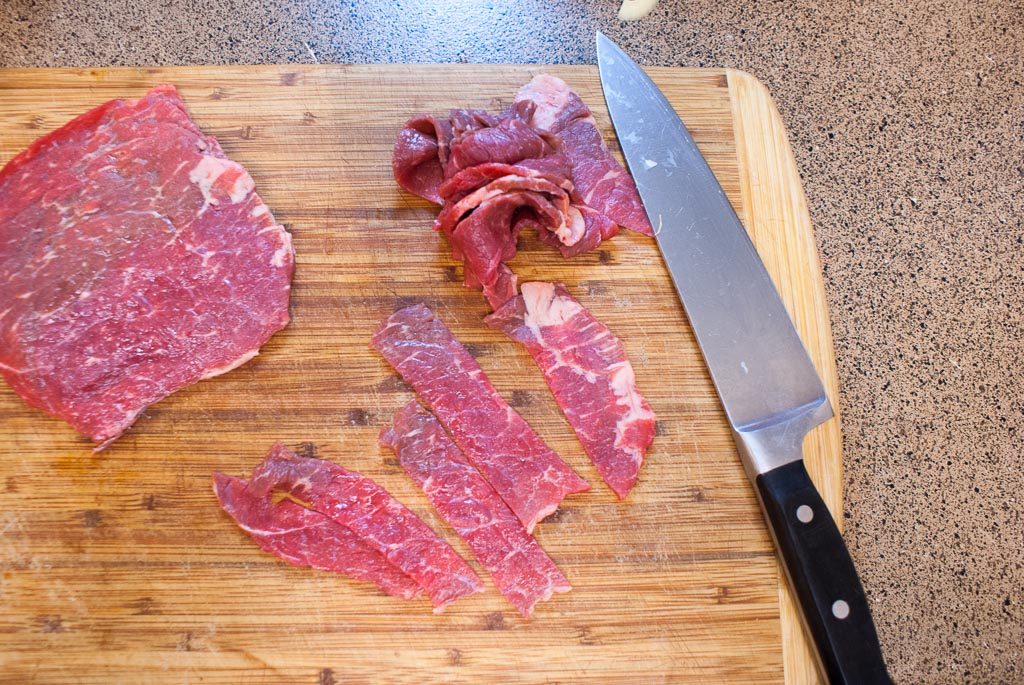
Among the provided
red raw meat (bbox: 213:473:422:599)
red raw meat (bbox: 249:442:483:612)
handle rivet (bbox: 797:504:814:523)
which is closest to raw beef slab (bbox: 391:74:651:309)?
red raw meat (bbox: 249:442:483:612)

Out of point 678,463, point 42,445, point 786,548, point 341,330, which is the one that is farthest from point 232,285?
point 786,548

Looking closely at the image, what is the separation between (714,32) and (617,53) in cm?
70

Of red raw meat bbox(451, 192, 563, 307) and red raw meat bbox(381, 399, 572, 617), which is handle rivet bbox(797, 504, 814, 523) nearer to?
→ red raw meat bbox(381, 399, 572, 617)

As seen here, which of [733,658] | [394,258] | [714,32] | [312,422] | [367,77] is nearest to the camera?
[733,658]

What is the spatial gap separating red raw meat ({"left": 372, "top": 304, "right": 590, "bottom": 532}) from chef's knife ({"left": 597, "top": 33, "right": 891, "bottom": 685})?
514 millimetres

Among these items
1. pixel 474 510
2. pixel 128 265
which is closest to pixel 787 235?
pixel 474 510

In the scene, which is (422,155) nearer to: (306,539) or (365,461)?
(365,461)

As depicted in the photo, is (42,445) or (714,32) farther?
(714,32)

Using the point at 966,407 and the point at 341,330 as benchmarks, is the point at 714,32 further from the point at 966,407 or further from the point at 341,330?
the point at 341,330

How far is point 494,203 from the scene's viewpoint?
2.16 meters

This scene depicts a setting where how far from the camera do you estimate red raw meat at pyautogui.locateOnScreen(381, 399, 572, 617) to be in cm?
202

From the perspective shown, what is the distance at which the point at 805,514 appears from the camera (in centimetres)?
201

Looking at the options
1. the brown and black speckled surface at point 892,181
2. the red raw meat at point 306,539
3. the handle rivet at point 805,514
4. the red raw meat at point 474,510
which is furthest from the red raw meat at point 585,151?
the red raw meat at point 306,539

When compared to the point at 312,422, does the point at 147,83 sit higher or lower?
higher
